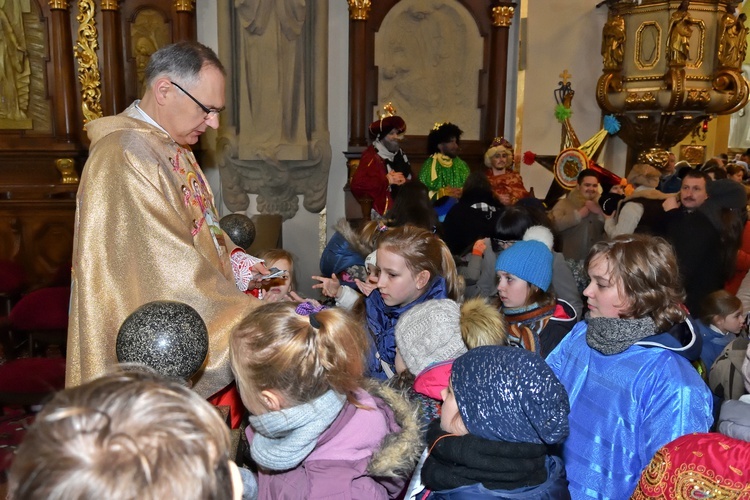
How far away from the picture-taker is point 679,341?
1.96 m

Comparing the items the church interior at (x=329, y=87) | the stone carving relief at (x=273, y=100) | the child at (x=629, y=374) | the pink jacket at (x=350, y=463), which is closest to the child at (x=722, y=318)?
the child at (x=629, y=374)

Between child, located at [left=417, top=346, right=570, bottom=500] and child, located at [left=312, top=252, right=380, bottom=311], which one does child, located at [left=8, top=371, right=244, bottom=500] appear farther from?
child, located at [left=312, top=252, right=380, bottom=311]

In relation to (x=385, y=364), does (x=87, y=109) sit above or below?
above

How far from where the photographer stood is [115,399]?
2.67ft

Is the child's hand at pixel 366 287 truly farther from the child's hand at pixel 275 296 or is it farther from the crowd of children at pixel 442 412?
the crowd of children at pixel 442 412

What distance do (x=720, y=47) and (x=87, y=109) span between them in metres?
7.20

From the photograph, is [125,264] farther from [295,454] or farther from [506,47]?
[506,47]

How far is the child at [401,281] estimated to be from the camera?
2705mm

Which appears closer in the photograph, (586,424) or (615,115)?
(586,424)

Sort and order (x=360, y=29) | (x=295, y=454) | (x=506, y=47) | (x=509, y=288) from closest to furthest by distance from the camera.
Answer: (x=295, y=454)
(x=509, y=288)
(x=360, y=29)
(x=506, y=47)

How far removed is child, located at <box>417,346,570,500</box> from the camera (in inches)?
57.7

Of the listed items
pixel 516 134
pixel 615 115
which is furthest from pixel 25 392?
pixel 615 115

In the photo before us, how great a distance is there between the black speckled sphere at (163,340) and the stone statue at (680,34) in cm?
772

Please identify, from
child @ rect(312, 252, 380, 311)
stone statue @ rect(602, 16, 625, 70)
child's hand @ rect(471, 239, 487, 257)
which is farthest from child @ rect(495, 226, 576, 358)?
stone statue @ rect(602, 16, 625, 70)
